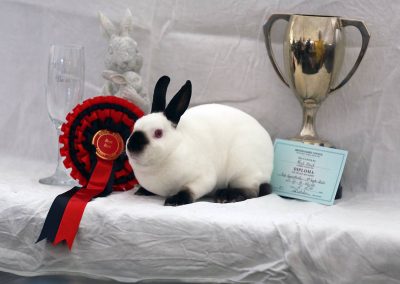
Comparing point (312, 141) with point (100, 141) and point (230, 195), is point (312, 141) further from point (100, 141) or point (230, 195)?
point (100, 141)

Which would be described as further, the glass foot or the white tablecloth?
the glass foot

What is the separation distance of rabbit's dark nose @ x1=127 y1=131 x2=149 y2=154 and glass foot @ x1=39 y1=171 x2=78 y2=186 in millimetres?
259

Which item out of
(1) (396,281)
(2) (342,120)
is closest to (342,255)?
(1) (396,281)

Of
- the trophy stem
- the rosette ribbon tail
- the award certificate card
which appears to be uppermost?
the trophy stem

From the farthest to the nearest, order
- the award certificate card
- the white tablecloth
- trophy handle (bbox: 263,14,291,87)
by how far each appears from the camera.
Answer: trophy handle (bbox: 263,14,291,87), the award certificate card, the white tablecloth

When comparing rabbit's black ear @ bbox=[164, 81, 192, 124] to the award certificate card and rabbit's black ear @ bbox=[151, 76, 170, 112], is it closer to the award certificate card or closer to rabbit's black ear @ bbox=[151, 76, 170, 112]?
rabbit's black ear @ bbox=[151, 76, 170, 112]

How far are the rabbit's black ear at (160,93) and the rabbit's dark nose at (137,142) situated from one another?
8cm

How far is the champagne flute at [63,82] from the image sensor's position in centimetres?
150

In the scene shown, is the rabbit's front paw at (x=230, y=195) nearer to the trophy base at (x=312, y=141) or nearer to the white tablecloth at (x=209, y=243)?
the white tablecloth at (x=209, y=243)

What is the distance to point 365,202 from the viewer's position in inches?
58.1

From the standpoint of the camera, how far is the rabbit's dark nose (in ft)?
4.31

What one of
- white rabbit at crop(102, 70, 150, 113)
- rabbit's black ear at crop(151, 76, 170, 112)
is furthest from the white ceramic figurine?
rabbit's black ear at crop(151, 76, 170, 112)

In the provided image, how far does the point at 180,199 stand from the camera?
133 centimetres

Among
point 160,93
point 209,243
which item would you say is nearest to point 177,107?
point 160,93
